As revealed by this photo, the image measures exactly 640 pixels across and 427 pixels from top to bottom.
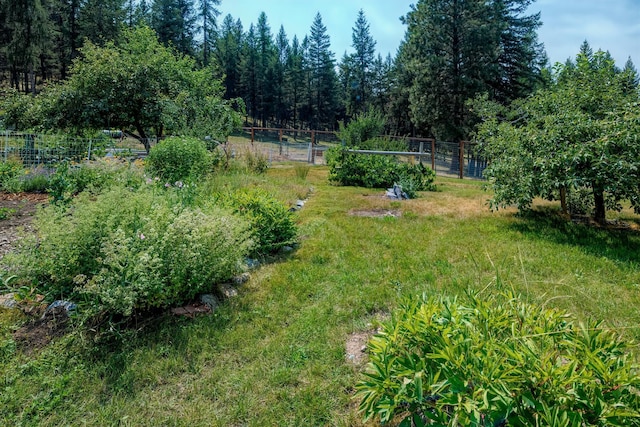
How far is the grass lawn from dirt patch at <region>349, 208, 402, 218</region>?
1066 millimetres

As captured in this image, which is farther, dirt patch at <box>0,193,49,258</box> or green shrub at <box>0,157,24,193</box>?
green shrub at <box>0,157,24,193</box>

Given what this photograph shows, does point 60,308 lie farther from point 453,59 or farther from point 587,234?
point 453,59

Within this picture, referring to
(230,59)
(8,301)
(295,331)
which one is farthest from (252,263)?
(230,59)

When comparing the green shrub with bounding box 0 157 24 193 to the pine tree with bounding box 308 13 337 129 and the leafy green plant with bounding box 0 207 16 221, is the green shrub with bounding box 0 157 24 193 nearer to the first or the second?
the leafy green plant with bounding box 0 207 16 221

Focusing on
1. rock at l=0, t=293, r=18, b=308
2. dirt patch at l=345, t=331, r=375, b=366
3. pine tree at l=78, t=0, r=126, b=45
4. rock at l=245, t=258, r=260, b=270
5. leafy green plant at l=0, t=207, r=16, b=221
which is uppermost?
pine tree at l=78, t=0, r=126, b=45

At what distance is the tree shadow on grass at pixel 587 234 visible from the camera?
385 cm

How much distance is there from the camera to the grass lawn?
5.47 ft

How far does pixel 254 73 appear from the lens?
44.6 meters

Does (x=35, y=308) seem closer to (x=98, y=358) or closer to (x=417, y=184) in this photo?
(x=98, y=358)

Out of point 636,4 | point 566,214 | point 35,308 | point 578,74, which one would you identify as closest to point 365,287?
point 35,308

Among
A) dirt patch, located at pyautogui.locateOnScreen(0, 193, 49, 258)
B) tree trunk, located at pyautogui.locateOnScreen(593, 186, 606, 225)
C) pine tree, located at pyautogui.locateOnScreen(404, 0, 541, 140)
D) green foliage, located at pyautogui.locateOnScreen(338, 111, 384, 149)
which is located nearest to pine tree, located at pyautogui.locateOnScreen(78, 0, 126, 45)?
green foliage, located at pyautogui.locateOnScreen(338, 111, 384, 149)

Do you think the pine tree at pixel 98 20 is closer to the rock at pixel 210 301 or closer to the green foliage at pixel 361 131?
the green foliage at pixel 361 131

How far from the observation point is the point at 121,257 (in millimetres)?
2141

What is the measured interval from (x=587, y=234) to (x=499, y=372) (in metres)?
4.35
